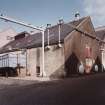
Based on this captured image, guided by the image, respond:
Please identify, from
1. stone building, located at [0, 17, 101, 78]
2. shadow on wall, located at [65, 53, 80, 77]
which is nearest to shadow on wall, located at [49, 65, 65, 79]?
stone building, located at [0, 17, 101, 78]

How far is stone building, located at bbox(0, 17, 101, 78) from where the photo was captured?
28641 mm

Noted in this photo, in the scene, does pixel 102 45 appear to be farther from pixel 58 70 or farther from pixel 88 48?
pixel 58 70

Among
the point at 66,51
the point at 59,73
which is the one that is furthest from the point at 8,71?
the point at 66,51

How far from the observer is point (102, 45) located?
3988 centimetres

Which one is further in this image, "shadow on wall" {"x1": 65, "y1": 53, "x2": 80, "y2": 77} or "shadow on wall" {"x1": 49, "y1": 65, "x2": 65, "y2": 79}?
"shadow on wall" {"x1": 65, "y1": 53, "x2": 80, "y2": 77}

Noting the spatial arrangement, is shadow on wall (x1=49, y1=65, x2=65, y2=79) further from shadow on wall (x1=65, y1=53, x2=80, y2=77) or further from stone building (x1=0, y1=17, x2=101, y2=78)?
shadow on wall (x1=65, y1=53, x2=80, y2=77)

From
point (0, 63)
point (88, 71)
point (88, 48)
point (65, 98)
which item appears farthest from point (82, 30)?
point (65, 98)

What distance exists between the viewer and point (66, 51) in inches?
1126

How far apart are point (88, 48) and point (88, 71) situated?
11.1ft

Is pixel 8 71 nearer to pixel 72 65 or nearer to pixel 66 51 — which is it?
pixel 66 51

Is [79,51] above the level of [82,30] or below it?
below

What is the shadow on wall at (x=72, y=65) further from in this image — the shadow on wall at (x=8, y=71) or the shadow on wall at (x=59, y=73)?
the shadow on wall at (x=8, y=71)

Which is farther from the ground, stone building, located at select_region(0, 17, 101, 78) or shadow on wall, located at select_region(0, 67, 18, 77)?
stone building, located at select_region(0, 17, 101, 78)

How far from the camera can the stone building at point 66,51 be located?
28641 millimetres
